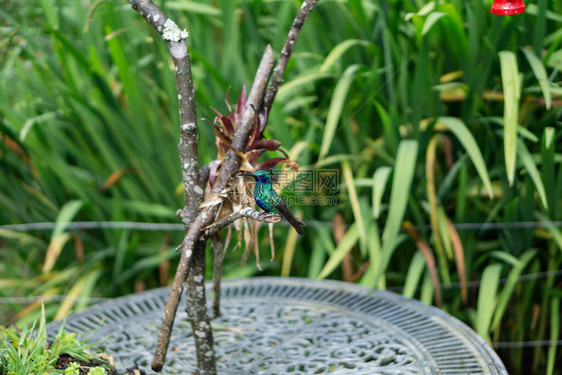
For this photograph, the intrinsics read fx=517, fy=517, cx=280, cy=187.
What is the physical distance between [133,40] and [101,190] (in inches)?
18.2

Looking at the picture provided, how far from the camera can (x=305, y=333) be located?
0.88 meters

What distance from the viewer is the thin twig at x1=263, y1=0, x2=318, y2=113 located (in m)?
0.70

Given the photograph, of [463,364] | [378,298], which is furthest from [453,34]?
[463,364]

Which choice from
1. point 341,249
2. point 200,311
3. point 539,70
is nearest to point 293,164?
point 200,311

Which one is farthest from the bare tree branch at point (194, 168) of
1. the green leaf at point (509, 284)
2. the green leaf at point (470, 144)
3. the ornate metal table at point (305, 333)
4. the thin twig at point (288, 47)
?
the green leaf at point (509, 284)

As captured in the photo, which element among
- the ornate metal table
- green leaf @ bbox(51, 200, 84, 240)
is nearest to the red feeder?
the ornate metal table

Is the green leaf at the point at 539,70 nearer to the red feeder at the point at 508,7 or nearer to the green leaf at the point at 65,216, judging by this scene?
the red feeder at the point at 508,7

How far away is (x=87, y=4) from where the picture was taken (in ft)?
5.52

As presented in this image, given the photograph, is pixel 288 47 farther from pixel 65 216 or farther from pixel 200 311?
pixel 65 216

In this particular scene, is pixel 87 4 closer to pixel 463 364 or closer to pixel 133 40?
pixel 133 40

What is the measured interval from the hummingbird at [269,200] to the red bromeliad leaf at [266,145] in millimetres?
77

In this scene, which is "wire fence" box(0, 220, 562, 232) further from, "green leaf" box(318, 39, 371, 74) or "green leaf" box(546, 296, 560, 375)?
"green leaf" box(318, 39, 371, 74)

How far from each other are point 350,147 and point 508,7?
2.12 ft

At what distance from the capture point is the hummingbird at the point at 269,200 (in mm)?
585
